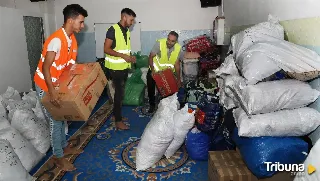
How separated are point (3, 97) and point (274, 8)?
3152mm

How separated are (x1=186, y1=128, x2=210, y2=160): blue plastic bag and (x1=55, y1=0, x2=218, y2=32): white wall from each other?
3.48 metres

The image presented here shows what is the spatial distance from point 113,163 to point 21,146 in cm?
89

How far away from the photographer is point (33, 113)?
9.20 ft

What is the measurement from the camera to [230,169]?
6.03 ft

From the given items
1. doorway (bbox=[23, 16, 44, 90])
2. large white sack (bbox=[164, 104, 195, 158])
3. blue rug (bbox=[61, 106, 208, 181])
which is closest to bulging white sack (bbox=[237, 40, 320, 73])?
large white sack (bbox=[164, 104, 195, 158])

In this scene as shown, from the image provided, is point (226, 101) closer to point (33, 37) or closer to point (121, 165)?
point (121, 165)

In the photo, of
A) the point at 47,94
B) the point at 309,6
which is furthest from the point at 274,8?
the point at 47,94

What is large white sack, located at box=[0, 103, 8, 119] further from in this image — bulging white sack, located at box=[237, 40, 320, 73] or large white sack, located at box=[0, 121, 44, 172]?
bulging white sack, located at box=[237, 40, 320, 73]

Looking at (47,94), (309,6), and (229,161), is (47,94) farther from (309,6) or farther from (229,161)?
(309,6)

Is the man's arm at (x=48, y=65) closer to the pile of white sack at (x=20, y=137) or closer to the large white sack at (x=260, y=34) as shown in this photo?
the pile of white sack at (x=20, y=137)

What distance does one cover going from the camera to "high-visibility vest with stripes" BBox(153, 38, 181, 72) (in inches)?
144

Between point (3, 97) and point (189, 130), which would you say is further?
point (3, 97)

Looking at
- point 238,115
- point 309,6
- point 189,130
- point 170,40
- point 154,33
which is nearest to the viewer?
point 309,6

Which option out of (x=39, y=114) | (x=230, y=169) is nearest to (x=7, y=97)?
(x=39, y=114)
